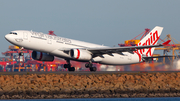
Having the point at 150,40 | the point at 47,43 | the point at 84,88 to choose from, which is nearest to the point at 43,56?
the point at 47,43

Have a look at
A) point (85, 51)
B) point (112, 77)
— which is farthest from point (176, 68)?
point (112, 77)

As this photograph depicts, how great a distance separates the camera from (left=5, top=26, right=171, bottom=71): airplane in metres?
35.5

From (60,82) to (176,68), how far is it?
25.3 m

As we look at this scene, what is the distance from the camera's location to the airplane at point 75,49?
3547 cm

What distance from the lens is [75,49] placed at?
37438mm

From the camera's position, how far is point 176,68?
4497 cm

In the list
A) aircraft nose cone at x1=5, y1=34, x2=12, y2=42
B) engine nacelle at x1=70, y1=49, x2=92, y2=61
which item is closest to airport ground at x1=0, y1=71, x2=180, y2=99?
aircraft nose cone at x1=5, y1=34, x2=12, y2=42

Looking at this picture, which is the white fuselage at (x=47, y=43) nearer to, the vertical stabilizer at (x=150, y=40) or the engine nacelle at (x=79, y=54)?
the engine nacelle at (x=79, y=54)

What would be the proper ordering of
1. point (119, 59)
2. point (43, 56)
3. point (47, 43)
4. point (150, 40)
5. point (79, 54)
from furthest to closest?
1. point (150, 40)
2. point (119, 59)
3. point (43, 56)
4. point (79, 54)
5. point (47, 43)

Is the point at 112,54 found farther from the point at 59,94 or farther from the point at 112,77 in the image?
the point at 59,94

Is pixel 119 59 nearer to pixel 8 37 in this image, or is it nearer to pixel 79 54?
pixel 79 54

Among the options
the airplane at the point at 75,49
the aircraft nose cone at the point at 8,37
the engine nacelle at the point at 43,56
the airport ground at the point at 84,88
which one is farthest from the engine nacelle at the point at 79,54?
the airport ground at the point at 84,88

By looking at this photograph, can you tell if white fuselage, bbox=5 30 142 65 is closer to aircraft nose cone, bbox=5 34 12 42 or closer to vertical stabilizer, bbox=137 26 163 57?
aircraft nose cone, bbox=5 34 12 42

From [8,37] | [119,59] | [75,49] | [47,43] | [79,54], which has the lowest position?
[119,59]
